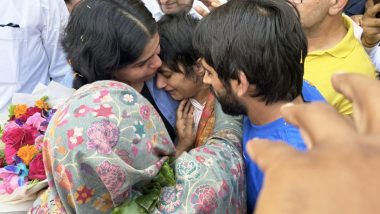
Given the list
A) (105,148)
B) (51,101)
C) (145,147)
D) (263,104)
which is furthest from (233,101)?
(51,101)

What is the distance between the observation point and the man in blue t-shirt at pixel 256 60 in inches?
51.9

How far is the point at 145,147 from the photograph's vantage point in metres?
1.16

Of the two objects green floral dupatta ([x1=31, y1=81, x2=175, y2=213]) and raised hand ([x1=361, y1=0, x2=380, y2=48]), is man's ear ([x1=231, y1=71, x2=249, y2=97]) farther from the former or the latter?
raised hand ([x1=361, y1=0, x2=380, y2=48])

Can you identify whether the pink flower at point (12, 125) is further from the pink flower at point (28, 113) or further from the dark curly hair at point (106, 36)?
the dark curly hair at point (106, 36)

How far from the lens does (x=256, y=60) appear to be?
4.33 ft

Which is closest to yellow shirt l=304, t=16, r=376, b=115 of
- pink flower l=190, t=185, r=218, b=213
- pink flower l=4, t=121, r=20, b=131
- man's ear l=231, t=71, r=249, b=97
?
man's ear l=231, t=71, r=249, b=97

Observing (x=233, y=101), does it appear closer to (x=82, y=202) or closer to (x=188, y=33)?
(x=188, y=33)

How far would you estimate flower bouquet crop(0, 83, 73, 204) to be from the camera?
1.42m

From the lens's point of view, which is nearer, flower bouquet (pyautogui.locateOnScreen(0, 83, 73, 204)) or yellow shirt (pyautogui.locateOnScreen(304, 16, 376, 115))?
flower bouquet (pyautogui.locateOnScreen(0, 83, 73, 204))

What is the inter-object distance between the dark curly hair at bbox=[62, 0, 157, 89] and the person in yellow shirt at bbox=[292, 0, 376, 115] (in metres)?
0.80

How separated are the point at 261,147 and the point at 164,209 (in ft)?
2.77

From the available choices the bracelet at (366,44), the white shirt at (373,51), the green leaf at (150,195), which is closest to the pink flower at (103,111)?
the green leaf at (150,195)

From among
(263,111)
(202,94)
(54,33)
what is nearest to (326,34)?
(202,94)

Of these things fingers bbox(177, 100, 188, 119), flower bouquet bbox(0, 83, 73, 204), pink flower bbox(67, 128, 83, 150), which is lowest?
flower bouquet bbox(0, 83, 73, 204)
